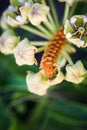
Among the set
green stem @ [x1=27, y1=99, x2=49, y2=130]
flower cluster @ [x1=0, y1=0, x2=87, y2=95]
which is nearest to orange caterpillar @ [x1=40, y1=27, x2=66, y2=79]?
flower cluster @ [x1=0, y1=0, x2=87, y2=95]

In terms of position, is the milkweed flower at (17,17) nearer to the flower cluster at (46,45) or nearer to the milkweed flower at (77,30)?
the flower cluster at (46,45)

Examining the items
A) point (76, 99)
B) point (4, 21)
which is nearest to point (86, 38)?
point (4, 21)

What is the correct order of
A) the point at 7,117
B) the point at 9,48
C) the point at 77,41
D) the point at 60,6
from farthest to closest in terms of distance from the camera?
the point at 60,6
the point at 7,117
the point at 9,48
the point at 77,41

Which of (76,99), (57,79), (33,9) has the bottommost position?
(76,99)

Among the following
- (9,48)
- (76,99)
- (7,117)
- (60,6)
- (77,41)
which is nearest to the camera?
(77,41)

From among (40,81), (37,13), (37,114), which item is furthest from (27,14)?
Result: (37,114)

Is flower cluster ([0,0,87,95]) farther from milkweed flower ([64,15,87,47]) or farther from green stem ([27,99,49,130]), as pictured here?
green stem ([27,99,49,130])

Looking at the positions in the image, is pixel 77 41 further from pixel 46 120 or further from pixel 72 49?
pixel 46 120
